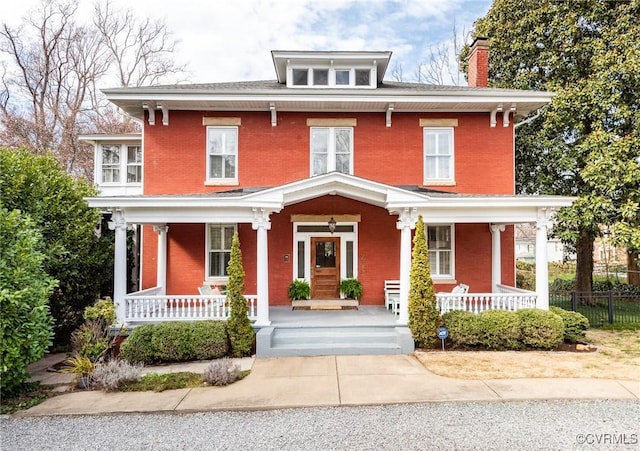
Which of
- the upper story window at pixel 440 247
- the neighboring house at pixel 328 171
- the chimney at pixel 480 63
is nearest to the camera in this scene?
the neighboring house at pixel 328 171

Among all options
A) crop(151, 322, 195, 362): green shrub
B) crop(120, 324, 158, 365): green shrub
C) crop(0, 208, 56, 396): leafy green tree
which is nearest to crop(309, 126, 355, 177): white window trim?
crop(151, 322, 195, 362): green shrub

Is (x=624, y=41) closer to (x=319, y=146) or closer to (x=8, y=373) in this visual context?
(x=319, y=146)

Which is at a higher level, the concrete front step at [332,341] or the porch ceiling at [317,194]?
the porch ceiling at [317,194]

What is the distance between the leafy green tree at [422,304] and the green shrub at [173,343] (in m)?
5.08

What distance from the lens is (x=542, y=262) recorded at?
9797 millimetres

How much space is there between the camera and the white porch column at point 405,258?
9469mm

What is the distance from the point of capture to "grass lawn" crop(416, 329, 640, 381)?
7398mm

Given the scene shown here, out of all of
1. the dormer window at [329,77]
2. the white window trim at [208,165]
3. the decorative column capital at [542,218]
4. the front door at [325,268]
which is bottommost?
the front door at [325,268]

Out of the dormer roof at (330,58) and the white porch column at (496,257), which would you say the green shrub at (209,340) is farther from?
the dormer roof at (330,58)

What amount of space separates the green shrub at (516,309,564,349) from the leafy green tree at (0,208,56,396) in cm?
987

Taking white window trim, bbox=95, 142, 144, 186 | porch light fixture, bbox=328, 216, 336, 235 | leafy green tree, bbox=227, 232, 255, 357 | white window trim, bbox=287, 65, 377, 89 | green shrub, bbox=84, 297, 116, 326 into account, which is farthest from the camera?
white window trim, bbox=95, 142, 144, 186

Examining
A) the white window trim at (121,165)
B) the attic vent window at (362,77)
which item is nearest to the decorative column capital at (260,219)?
A: the attic vent window at (362,77)

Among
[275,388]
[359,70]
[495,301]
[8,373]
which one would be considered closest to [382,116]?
[359,70]

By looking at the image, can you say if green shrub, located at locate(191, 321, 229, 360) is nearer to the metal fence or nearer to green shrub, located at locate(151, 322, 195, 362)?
green shrub, located at locate(151, 322, 195, 362)
